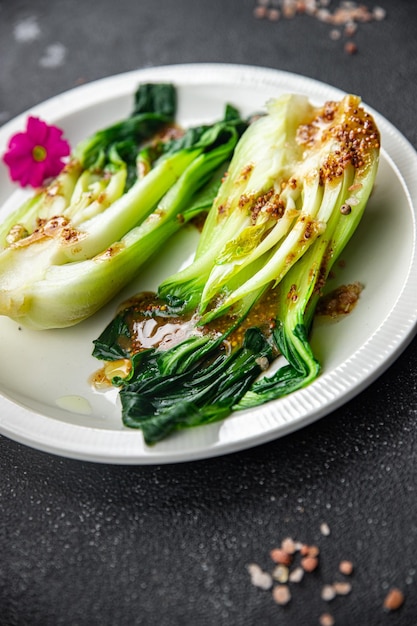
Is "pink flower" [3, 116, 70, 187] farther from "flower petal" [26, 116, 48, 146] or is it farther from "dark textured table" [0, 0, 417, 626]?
"dark textured table" [0, 0, 417, 626]

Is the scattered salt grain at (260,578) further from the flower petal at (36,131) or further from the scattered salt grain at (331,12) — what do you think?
the scattered salt grain at (331,12)

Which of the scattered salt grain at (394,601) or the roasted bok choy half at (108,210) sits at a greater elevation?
the roasted bok choy half at (108,210)

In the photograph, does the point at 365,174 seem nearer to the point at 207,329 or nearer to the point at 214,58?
the point at 207,329

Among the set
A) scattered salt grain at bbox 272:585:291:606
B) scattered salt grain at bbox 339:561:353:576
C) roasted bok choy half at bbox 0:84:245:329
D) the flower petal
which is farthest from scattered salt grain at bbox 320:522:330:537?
the flower petal

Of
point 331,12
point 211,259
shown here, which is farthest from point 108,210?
point 331,12

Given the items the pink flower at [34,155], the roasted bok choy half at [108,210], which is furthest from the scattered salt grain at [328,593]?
the pink flower at [34,155]

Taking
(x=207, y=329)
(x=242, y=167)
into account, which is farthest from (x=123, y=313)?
(x=242, y=167)
